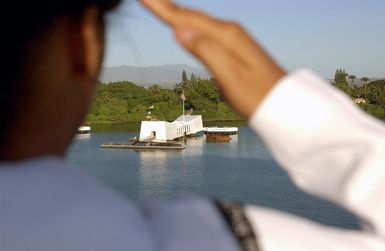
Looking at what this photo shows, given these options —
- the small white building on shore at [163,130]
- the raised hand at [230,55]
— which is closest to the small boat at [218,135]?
the small white building on shore at [163,130]

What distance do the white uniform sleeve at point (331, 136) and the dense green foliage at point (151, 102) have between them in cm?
1934

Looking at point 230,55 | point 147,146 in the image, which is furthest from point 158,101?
point 230,55

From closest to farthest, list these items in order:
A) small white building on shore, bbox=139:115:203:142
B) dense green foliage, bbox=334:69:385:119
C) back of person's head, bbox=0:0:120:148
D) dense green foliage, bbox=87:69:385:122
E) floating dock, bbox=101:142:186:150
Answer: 1. back of person's head, bbox=0:0:120:148
2. floating dock, bbox=101:142:186:150
3. small white building on shore, bbox=139:115:203:142
4. dense green foliage, bbox=334:69:385:119
5. dense green foliage, bbox=87:69:385:122

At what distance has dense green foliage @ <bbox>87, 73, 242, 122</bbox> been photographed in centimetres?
1988

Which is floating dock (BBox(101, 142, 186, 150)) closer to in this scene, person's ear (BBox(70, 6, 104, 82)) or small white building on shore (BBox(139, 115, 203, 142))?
small white building on shore (BBox(139, 115, 203, 142))

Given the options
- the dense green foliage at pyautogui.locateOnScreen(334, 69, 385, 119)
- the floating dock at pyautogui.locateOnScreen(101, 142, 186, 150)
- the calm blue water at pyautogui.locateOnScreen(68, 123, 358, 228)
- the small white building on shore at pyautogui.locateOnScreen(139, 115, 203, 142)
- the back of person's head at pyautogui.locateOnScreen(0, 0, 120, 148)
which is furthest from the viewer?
the dense green foliage at pyautogui.locateOnScreen(334, 69, 385, 119)

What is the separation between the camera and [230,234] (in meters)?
0.20

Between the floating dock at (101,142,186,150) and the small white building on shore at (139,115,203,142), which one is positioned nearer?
the floating dock at (101,142,186,150)

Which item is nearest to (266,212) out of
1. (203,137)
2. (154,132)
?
(154,132)

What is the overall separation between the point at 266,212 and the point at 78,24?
87 millimetres

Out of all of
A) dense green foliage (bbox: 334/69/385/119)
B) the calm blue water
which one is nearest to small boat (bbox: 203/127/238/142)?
the calm blue water

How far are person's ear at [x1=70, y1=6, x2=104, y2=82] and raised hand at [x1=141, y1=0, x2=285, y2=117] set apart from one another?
0.03m

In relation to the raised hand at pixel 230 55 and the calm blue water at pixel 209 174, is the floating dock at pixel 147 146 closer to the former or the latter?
the calm blue water at pixel 209 174

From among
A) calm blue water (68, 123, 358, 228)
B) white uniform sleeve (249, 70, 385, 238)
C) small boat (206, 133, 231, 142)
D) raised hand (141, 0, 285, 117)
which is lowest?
calm blue water (68, 123, 358, 228)
